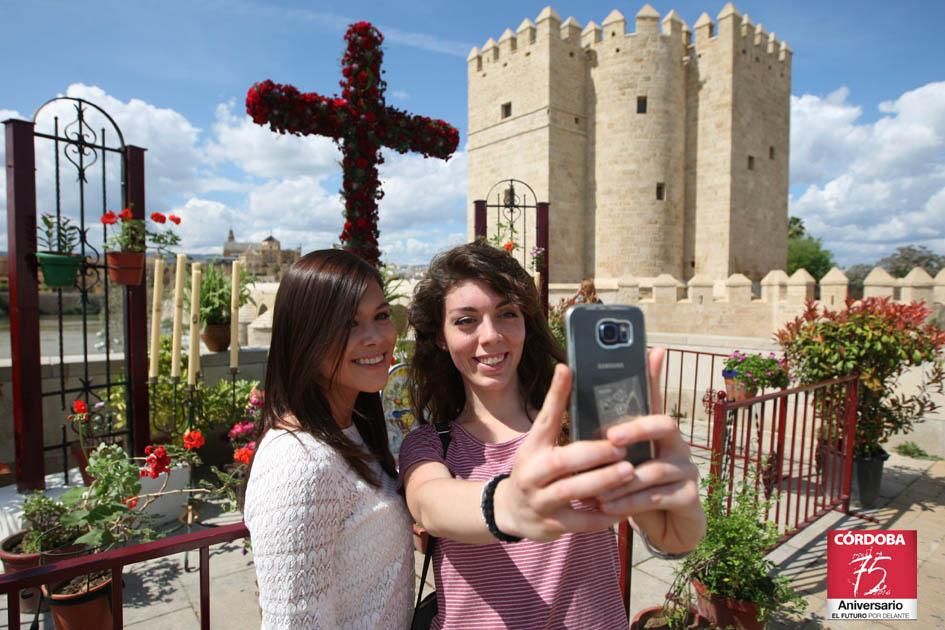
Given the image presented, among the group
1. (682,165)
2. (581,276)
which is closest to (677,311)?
(581,276)

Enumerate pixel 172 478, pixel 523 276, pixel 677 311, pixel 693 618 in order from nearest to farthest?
1. pixel 523 276
2. pixel 693 618
3. pixel 172 478
4. pixel 677 311

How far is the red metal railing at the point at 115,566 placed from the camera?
1.10m

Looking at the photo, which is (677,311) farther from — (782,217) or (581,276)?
(782,217)

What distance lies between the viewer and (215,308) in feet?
18.1

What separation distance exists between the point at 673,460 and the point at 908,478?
19.4 feet

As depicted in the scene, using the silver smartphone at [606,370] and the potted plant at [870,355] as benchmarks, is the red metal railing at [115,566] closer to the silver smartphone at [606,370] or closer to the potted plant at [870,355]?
the silver smartphone at [606,370]

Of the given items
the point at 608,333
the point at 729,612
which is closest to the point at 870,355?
the point at 729,612

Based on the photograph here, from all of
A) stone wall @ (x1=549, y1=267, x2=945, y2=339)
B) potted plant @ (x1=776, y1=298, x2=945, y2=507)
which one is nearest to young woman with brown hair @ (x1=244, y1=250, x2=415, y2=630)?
potted plant @ (x1=776, y1=298, x2=945, y2=507)

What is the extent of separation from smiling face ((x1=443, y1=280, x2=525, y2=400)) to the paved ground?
2.46 meters

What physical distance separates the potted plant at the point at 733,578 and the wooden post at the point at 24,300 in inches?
164

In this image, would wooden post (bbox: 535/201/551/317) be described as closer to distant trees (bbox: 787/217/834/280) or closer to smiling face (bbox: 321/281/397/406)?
smiling face (bbox: 321/281/397/406)

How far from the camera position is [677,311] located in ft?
50.0

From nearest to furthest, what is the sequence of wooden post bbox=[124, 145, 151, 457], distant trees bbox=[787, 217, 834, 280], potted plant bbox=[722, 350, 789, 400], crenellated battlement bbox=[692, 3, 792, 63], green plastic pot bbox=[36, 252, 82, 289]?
green plastic pot bbox=[36, 252, 82, 289] < wooden post bbox=[124, 145, 151, 457] < potted plant bbox=[722, 350, 789, 400] < crenellated battlement bbox=[692, 3, 792, 63] < distant trees bbox=[787, 217, 834, 280]

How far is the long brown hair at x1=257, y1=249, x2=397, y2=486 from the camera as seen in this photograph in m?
1.14
